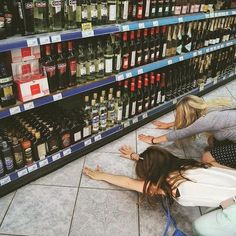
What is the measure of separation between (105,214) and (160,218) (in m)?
0.40

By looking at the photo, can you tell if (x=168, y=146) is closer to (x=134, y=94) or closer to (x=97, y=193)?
(x=134, y=94)

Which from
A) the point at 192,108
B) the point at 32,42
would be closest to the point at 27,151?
the point at 32,42

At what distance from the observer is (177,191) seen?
1640mm

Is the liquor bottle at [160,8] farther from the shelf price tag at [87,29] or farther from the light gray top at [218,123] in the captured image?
the light gray top at [218,123]

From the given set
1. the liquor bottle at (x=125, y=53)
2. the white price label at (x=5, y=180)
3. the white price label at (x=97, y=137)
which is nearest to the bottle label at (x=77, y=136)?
the white price label at (x=97, y=137)

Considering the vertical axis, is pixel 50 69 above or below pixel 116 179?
above

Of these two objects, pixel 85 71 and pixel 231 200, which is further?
pixel 85 71

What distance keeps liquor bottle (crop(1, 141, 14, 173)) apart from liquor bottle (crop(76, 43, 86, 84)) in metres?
0.76

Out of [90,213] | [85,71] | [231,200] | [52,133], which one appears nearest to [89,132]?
[52,133]

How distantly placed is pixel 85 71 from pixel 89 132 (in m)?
0.58

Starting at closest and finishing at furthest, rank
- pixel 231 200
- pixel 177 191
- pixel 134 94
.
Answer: pixel 231 200, pixel 177 191, pixel 134 94

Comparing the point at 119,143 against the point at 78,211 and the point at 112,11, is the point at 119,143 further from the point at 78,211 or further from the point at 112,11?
the point at 112,11

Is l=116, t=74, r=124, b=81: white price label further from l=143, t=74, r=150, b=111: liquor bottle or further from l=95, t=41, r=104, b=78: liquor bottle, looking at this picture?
l=143, t=74, r=150, b=111: liquor bottle

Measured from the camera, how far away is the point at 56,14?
1860 mm
